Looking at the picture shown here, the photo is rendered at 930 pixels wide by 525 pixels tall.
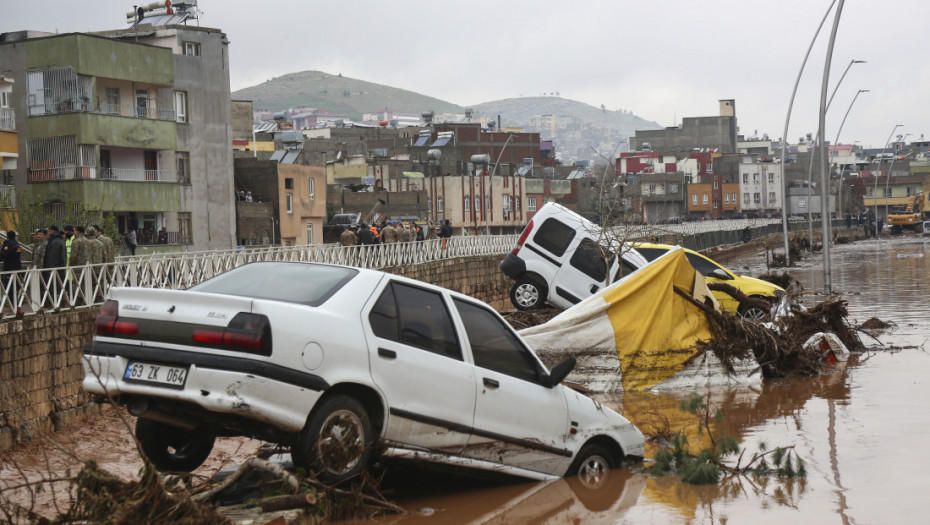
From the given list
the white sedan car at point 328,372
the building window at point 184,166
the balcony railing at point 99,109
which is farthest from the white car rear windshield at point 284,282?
the building window at point 184,166

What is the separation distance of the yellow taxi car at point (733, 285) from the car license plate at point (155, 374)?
1311 centimetres

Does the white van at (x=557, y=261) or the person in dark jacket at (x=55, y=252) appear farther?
the white van at (x=557, y=261)

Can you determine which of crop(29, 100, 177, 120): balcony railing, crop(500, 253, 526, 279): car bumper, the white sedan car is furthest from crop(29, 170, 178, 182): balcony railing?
the white sedan car

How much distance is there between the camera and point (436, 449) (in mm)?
7832

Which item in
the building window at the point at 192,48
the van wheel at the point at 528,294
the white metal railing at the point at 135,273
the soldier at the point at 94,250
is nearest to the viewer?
the white metal railing at the point at 135,273

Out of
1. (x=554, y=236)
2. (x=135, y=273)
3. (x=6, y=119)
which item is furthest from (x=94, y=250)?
(x=6, y=119)

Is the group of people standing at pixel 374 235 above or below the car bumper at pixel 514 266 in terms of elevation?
above

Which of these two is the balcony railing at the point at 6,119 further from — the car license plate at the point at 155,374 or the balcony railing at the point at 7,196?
the car license plate at the point at 155,374

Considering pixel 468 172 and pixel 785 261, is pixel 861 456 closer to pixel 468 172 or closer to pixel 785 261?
pixel 785 261

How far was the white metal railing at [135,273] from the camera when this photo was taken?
15391mm

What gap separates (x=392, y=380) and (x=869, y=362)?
1152 centimetres

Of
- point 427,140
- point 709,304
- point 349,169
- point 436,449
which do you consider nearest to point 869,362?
point 709,304

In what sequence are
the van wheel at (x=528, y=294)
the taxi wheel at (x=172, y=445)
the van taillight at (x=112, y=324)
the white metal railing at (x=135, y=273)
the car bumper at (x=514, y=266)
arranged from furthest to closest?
the car bumper at (x=514, y=266) → the van wheel at (x=528, y=294) → the white metal railing at (x=135, y=273) → the taxi wheel at (x=172, y=445) → the van taillight at (x=112, y=324)

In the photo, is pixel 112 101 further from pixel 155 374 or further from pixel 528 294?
pixel 155 374
